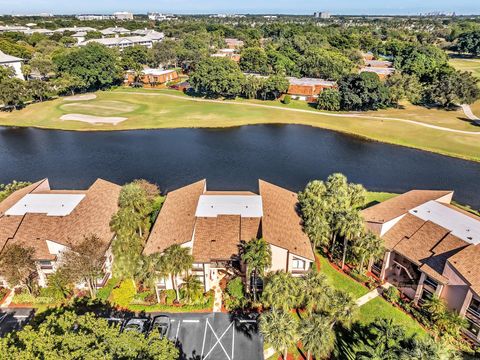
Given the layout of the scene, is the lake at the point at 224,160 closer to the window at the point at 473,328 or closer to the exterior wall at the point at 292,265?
the exterior wall at the point at 292,265

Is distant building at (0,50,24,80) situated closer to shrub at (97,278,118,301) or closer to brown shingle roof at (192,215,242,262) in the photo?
shrub at (97,278,118,301)

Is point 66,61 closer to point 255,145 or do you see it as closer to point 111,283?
point 255,145

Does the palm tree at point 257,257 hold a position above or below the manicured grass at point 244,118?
above

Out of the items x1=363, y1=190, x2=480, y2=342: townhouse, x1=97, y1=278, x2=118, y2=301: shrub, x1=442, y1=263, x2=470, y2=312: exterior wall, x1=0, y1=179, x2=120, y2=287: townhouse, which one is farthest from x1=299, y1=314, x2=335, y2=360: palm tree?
x1=0, y1=179, x2=120, y2=287: townhouse

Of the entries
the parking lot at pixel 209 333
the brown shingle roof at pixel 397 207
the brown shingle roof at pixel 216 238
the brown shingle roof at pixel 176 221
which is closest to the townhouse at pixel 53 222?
the brown shingle roof at pixel 176 221

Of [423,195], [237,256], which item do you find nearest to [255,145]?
[423,195]

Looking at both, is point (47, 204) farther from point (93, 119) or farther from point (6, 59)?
point (6, 59)
